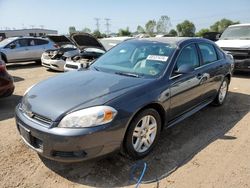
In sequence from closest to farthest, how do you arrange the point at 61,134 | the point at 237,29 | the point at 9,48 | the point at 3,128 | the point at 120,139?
the point at 61,134 < the point at 120,139 < the point at 3,128 < the point at 237,29 < the point at 9,48

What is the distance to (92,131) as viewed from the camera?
9.18 ft

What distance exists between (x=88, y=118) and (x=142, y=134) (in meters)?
0.87

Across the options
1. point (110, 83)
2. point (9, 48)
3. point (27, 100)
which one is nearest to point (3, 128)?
point (27, 100)

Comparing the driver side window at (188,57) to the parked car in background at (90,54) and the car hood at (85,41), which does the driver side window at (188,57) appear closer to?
the car hood at (85,41)

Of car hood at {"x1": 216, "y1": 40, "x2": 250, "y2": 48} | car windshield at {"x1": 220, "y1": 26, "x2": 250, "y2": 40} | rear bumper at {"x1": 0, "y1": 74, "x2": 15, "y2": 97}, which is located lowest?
rear bumper at {"x1": 0, "y1": 74, "x2": 15, "y2": 97}

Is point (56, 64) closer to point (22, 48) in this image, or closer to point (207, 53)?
point (22, 48)

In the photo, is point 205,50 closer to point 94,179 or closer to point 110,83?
point 110,83

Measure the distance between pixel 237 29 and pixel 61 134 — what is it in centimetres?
978

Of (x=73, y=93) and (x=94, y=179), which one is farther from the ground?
(x=73, y=93)

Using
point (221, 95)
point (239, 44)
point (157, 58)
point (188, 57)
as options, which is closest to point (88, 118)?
point (157, 58)

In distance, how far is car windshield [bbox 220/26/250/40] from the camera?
10094mm

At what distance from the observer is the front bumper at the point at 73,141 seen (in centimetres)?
277

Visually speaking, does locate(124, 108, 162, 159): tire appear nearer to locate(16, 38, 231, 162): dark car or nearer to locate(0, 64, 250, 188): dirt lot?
locate(16, 38, 231, 162): dark car

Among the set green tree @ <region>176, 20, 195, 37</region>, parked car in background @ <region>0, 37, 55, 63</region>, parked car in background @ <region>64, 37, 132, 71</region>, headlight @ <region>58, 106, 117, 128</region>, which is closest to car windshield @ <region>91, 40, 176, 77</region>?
headlight @ <region>58, 106, 117, 128</region>
